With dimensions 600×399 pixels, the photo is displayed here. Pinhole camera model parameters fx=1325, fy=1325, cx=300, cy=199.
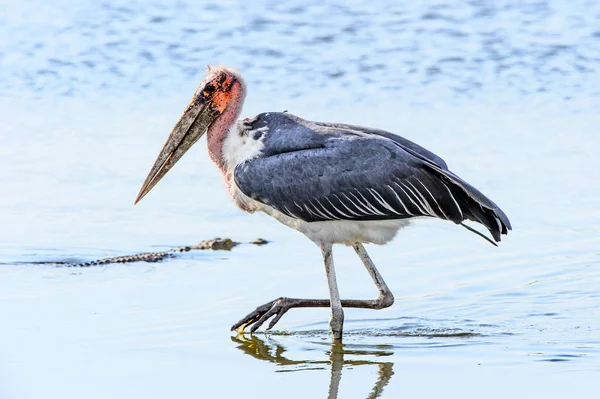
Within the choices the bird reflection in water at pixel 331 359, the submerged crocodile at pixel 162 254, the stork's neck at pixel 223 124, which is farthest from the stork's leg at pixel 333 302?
the submerged crocodile at pixel 162 254

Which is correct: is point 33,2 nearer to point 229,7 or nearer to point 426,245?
point 229,7

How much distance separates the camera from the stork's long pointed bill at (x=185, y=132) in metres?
8.66

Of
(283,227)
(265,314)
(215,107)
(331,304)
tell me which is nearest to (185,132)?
(215,107)

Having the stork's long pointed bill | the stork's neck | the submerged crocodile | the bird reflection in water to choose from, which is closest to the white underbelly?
the stork's neck

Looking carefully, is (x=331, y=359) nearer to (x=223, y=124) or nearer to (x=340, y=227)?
(x=340, y=227)

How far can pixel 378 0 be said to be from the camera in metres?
18.4

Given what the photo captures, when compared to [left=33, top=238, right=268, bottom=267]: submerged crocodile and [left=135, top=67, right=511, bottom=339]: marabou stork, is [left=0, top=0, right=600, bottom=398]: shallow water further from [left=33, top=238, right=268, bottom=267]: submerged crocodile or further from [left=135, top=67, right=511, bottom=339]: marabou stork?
[left=135, top=67, right=511, bottom=339]: marabou stork

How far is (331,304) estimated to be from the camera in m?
8.16

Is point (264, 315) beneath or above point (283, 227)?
above

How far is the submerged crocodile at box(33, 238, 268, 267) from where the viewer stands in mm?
9484

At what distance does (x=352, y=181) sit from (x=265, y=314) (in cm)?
97

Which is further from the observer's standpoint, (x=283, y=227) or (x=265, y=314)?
(x=283, y=227)

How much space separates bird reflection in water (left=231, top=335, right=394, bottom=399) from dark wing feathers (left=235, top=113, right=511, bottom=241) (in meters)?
0.81

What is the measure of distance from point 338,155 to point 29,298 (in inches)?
88.1
